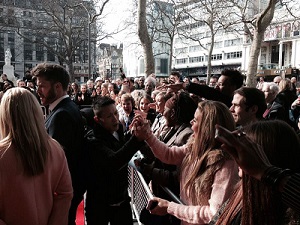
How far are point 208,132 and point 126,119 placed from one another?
324 centimetres

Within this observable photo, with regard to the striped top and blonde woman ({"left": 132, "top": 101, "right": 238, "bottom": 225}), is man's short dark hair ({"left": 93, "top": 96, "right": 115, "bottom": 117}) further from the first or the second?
the striped top

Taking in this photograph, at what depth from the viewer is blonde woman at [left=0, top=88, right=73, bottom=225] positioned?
1856mm

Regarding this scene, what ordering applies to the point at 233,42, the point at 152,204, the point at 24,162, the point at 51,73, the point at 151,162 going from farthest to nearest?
the point at 233,42, the point at 151,162, the point at 51,73, the point at 152,204, the point at 24,162

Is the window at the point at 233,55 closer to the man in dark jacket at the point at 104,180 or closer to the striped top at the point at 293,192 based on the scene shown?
the man in dark jacket at the point at 104,180

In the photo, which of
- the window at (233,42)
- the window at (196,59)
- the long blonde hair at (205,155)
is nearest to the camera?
the long blonde hair at (205,155)

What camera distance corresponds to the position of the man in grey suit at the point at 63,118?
8.43 feet

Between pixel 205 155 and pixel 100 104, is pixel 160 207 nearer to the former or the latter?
pixel 205 155

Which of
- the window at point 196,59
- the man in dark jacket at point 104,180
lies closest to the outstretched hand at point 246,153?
the man in dark jacket at point 104,180

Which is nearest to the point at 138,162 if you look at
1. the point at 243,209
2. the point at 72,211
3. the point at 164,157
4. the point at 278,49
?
the point at 164,157

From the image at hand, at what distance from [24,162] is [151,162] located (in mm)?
1435

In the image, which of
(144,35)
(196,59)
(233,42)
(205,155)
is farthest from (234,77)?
(196,59)

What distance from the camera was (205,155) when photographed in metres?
2.12

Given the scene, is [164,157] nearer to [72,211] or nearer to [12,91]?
[72,211]

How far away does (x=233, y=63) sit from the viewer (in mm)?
66062
